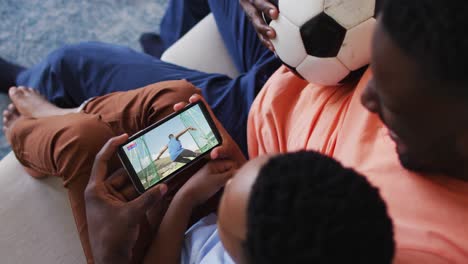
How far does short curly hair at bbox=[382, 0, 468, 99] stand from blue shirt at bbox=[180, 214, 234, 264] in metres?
0.42

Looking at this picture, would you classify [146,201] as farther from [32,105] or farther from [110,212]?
[32,105]

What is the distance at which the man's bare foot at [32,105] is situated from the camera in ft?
3.44

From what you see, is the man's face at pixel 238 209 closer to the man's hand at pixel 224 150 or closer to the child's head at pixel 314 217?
the child's head at pixel 314 217

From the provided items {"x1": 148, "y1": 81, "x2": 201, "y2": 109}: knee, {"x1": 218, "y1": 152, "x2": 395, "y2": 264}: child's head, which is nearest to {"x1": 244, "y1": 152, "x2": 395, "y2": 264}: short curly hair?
{"x1": 218, "y1": 152, "x2": 395, "y2": 264}: child's head

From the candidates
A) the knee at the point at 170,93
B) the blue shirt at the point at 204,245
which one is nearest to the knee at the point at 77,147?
the knee at the point at 170,93

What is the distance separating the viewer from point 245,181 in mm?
540

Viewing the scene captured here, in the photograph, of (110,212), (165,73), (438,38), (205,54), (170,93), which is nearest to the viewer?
(438,38)

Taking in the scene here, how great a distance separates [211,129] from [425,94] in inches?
17.7

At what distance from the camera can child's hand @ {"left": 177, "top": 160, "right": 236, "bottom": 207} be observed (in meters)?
0.82

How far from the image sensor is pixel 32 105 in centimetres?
108

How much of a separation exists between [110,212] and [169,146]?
16cm

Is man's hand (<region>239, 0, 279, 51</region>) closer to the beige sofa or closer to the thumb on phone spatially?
the thumb on phone

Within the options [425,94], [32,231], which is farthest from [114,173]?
[425,94]

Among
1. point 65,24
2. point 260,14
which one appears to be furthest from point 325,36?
point 65,24
